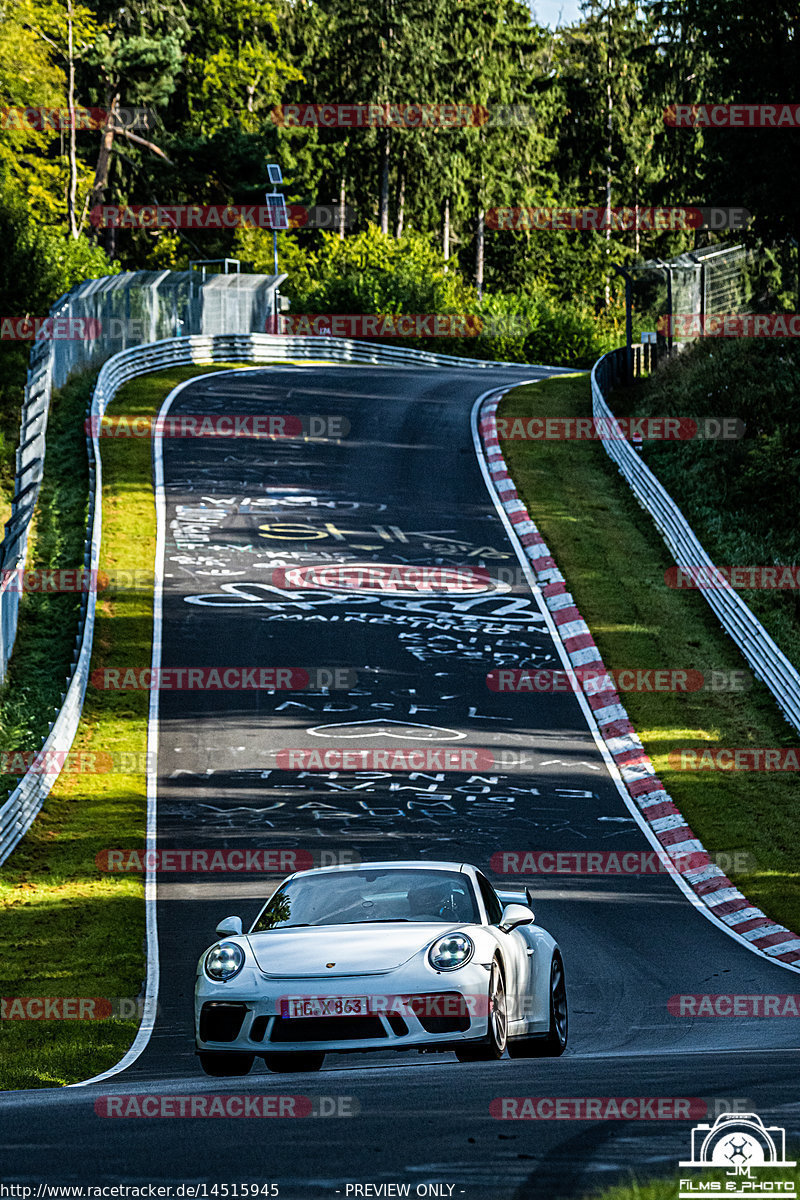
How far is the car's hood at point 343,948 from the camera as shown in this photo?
8367 millimetres

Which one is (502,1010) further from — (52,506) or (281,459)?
(281,459)

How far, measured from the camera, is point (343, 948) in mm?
8516

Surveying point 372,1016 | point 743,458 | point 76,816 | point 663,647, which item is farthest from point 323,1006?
point 743,458

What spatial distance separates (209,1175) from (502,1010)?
10.9 ft

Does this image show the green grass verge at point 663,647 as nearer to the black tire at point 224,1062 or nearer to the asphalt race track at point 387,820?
the asphalt race track at point 387,820

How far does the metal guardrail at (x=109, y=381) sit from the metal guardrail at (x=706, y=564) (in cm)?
972

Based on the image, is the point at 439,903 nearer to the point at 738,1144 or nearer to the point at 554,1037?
the point at 554,1037

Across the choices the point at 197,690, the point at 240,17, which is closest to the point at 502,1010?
the point at 197,690

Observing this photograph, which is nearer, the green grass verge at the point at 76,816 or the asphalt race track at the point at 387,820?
the asphalt race track at the point at 387,820

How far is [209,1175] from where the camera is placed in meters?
5.58

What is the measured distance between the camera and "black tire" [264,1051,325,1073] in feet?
27.7

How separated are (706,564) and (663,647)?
2976 millimetres

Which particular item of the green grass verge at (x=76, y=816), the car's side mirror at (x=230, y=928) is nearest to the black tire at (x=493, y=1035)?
the car's side mirror at (x=230, y=928)

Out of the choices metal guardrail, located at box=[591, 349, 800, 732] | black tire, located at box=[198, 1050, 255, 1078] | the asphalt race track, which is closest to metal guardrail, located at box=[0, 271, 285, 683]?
the asphalt race track
